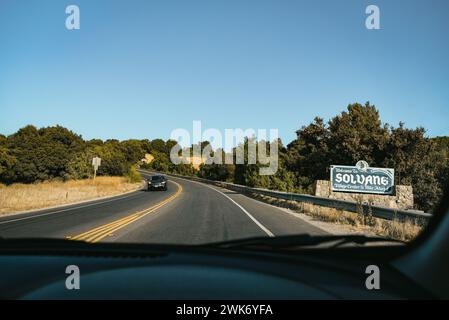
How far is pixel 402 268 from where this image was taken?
11.0 feet

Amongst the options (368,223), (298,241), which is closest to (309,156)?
(368,223)

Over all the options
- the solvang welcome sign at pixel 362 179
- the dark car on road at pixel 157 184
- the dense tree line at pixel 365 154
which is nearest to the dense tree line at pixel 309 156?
the dense tree line at pixel 365 154

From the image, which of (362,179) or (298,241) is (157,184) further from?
(298,241)

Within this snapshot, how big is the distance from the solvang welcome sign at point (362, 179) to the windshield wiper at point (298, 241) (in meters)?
19.9

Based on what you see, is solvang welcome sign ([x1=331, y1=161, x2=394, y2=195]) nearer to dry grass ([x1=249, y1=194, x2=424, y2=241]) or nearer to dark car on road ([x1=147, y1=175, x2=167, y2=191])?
dry grass ([x1=249, y1=194, x2=424, y2=241])

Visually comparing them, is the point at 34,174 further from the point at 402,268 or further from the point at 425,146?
the point at 402,268

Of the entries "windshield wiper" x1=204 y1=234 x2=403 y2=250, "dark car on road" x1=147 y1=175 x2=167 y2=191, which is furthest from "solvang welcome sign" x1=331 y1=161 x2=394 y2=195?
"dark car on road" x1=147 y1=175 x2=167 y2=191

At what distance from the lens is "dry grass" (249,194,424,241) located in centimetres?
1120

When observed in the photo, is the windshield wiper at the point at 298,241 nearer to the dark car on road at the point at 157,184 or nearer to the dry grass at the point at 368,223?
the dry grass at the point at 368,223

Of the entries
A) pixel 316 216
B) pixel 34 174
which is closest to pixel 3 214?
pixel 316 216

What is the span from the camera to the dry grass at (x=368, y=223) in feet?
36.7

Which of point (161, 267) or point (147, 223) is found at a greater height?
point (161, 267)

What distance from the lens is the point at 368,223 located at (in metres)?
14.4
